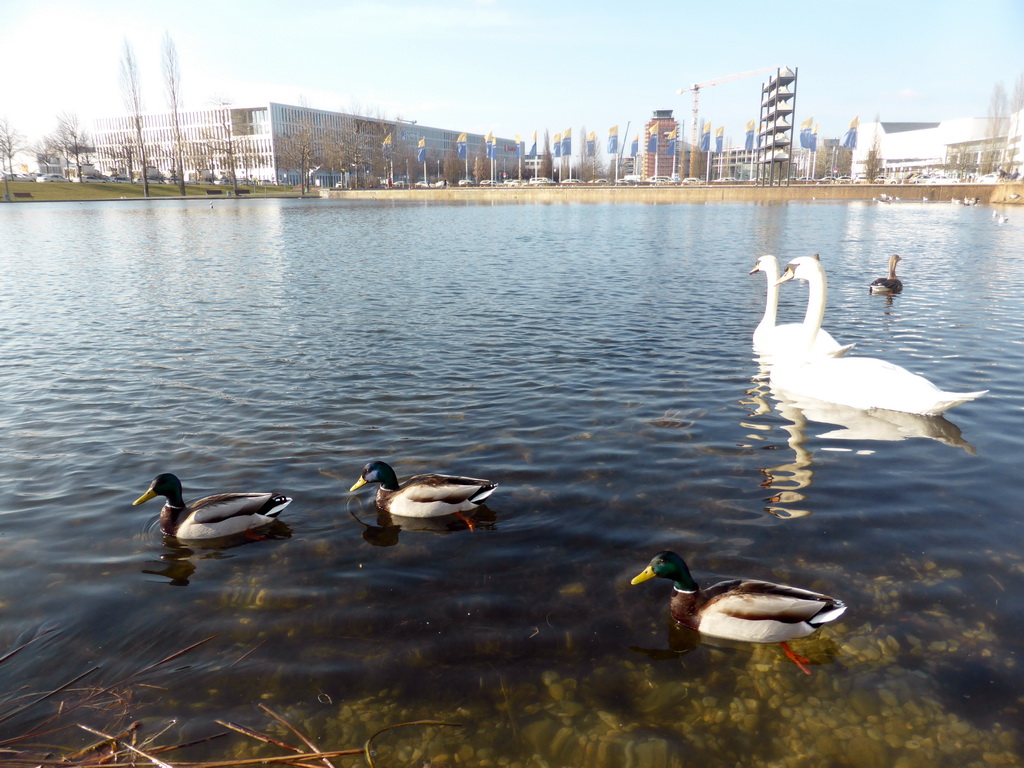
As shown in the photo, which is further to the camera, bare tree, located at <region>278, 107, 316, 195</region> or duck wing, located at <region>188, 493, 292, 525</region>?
bare tree, located at <region>278, 107, 316, 195</region>

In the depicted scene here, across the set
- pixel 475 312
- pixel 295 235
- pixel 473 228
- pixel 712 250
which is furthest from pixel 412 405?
pixel 473 228

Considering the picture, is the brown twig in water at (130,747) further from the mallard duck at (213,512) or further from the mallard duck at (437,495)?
the mallard duck at (437,495)

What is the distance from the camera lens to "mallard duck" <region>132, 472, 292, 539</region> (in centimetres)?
533

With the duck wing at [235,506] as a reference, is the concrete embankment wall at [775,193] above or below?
above

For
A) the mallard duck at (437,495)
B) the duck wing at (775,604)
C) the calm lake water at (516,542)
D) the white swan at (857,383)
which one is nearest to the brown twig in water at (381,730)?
the calm lake water at (516,542)

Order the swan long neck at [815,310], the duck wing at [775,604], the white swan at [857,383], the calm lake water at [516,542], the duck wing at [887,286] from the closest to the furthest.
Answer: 1. the calm lake water at [516,542]
2. the duck wing at [775,604]
3. the white swan at [857,383]
4. the swan long neck at [815,310]
5. the duck wing at [887,286]

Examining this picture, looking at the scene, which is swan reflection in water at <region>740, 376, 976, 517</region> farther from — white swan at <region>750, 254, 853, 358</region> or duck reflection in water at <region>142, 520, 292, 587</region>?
duck reflection in water at <region>142, 520, 292, 587</region>

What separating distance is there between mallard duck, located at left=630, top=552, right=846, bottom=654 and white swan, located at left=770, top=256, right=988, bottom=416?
167 inches

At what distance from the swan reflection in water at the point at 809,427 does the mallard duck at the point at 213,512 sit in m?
4.28

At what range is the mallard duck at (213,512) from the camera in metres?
5.33

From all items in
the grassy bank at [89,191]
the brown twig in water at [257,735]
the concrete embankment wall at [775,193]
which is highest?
the grassy bank at [89,191]

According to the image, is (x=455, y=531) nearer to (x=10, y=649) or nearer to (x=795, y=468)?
(x=10, y=649)

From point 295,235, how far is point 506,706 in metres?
31.8

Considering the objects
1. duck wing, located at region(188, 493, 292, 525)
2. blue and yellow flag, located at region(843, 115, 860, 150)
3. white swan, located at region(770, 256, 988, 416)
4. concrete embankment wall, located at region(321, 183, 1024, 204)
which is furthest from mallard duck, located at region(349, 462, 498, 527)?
blue and yellow flag, located at region(843, 115, 860, 150)
